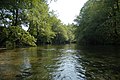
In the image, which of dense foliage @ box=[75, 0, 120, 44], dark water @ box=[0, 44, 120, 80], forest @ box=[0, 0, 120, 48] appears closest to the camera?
dark water @ box=[0, 44, 120, 80]

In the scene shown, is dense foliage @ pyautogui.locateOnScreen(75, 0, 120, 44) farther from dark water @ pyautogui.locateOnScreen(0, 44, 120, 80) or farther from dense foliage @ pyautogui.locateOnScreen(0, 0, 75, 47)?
dark water @ pyautogui.locateOnScreen(0, 44, 120, 80)

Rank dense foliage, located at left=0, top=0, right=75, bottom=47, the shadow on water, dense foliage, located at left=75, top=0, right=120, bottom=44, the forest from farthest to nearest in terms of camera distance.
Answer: dense foliage, located at left=75, top=0, right=120, bottom=44 → the forest → dense foliage, located at left=0, top=0, right=75, bottom=47 → the shadow on water

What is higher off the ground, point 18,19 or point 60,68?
point 18,19

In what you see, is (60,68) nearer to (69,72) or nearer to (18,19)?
(69,72)

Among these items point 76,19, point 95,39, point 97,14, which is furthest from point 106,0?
point 76,19

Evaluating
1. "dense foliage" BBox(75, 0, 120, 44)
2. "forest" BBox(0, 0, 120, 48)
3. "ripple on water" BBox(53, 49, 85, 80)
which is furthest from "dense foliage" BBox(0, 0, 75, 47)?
"dense foliage" BBox(75, 0, 120, 44)

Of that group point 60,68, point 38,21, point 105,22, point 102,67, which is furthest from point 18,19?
point 102,67

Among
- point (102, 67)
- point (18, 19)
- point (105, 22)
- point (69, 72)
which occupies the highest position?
point (18, 19)

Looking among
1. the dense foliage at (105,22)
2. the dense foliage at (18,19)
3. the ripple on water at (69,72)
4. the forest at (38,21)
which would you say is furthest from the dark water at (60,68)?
the dense foliage at (105,22)

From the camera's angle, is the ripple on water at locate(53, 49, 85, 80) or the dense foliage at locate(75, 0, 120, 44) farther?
the dense foliage at locate(75, 0, 120, 44)

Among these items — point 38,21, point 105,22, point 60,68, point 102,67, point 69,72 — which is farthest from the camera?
point 38,21

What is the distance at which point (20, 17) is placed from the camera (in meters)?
45.8

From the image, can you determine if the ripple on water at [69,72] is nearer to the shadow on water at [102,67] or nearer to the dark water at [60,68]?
the dark water at [60,68]

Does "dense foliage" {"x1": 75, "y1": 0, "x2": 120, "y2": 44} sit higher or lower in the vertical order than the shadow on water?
higher
